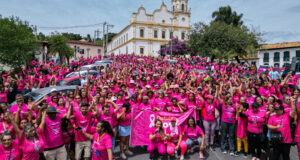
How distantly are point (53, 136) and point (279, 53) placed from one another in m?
49.9

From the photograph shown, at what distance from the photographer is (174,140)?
18.1 feet

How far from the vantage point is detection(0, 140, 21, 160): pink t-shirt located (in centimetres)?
340

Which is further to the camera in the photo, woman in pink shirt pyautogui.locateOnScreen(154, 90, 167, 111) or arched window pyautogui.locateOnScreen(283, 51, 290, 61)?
arched window pyautogui.locateOnScreen(283, 51, 290, 61)

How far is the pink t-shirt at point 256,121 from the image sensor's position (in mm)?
5094

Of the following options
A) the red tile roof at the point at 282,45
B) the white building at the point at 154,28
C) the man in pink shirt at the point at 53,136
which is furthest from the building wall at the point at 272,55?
the man in pink shirt at the point at 53,136

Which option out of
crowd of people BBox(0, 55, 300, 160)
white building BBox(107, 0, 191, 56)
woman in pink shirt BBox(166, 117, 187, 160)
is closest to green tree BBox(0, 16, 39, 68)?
crowd of people BBox(0, 55, 300, 160)

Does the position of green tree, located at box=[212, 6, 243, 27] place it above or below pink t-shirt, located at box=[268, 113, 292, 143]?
above

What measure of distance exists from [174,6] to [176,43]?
26093mm

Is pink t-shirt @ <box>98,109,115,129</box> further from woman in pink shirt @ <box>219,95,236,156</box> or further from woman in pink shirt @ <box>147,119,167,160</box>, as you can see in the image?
woman in pink shirt @ <box>219,95,236,156</box>

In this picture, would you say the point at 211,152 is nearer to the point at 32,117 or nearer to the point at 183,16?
the point at 32,117

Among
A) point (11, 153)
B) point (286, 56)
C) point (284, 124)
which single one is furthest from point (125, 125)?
point (286, 56)

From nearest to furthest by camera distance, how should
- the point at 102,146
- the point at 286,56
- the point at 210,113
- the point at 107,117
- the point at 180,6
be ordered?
the point at 102,146 → the point at 107,117 → the point at 210,113 → the point at 286,56 → the point at 180,6

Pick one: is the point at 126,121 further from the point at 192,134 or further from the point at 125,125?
the point at 192,134

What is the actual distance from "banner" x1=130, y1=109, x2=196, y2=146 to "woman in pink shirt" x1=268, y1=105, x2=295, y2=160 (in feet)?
7.31
